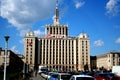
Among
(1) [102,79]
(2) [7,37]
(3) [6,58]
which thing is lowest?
(1) [102,79]

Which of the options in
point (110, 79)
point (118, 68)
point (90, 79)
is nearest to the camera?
point (90, 79)

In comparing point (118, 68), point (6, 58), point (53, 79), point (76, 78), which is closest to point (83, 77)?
point (76, 78)

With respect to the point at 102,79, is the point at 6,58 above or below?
above

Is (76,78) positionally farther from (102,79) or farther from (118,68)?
(118,68)

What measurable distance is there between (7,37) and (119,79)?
12.7 meters

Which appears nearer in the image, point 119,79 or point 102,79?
point 119,79

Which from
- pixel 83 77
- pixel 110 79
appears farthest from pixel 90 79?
pixel 110 79

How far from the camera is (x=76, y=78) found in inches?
941

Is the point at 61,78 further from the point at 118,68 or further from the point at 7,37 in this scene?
the point at 118,68

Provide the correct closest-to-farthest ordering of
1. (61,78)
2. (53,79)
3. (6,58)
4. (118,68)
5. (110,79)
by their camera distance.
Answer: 1. (6,58)
2. (61,78)
3. (110,79)
4. (53,79)
5. (118,68)

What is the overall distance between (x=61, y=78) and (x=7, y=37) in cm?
706

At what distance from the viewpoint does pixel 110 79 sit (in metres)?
33.3

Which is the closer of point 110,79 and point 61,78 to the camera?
point 61,78

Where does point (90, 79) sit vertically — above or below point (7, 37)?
below
